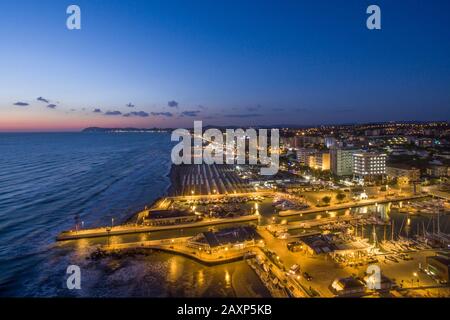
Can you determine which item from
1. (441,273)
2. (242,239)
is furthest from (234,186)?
(441,273)

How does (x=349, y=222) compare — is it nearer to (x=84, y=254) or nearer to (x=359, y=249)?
(x=359, y=249)

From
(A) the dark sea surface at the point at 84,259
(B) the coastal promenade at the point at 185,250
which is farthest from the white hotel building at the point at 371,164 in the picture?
(B) the coastal promenade at the point at 185,250

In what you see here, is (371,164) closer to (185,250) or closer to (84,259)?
(185,250)

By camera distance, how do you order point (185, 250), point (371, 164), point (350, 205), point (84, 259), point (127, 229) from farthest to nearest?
1. point (371, 164)
2. point (350, 205)
3. point (127, 229)
4. point (185, 250)
5. point (84, 259)

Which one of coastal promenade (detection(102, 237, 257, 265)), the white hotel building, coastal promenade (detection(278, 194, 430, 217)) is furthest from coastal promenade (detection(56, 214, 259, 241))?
the white hotel building

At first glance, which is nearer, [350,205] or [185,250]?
[185,250]

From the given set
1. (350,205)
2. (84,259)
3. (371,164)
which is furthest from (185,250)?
(371,164)

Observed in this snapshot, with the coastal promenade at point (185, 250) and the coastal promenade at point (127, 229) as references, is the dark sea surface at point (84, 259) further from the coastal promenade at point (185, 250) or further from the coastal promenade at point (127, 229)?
the coastal promenade at point (127, 229)
